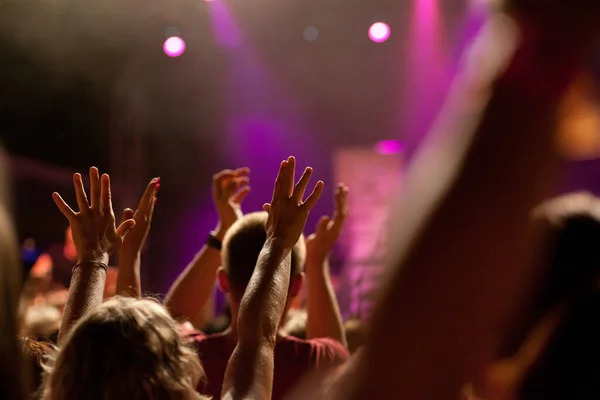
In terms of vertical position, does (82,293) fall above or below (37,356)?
above

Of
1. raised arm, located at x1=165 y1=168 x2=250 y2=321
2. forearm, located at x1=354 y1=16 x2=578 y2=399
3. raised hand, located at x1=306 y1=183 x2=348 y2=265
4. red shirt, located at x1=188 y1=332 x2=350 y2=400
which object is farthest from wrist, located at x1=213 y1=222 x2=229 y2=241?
forearm, located at x1=354 y1=16 x2=578 y2=399

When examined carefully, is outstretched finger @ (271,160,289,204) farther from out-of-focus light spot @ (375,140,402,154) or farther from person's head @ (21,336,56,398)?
out-of-focus light spot @ (375,140,402,154)

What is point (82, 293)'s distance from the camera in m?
1.33

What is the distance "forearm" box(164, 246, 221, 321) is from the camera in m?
2.01

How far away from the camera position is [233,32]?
19.1 feet

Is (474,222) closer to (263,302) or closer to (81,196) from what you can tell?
(263,302)

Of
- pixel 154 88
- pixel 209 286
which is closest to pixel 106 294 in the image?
pixel 209 286

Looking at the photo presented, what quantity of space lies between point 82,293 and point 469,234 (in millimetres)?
1116

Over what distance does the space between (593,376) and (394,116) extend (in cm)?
561

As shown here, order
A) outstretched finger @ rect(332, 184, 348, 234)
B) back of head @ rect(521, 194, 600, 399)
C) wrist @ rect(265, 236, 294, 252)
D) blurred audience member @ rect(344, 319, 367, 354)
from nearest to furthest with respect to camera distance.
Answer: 1. back of head @ rect(521, 194, 600, 399)
2. wrist @ rect(265, 236, 294, 252)
3. outstretched finger @ rect(332, 184, 348, 234)
4. blurred audience member @ rect(344, 319, 367, 354)

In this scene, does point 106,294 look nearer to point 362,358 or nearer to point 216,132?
point 362,358

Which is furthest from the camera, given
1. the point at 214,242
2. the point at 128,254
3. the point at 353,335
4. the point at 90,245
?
the point at 353,335

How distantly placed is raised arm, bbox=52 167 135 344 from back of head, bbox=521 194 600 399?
927mm

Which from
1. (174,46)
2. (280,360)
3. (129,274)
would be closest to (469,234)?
(280,360)
